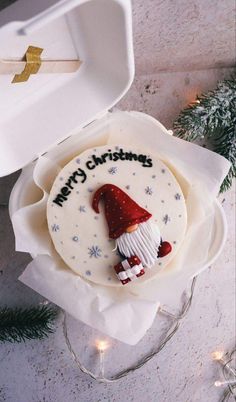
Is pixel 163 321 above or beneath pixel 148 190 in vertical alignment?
beneath

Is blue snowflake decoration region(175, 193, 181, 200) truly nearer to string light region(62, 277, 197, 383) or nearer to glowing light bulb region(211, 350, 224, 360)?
string light region(62, 277, 197, 383)

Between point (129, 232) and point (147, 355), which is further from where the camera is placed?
point (147, 355)

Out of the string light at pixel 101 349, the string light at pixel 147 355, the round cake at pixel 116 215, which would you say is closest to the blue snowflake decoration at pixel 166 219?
the round cake at pixel 116 215

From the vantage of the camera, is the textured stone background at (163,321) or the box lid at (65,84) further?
the textured stone background at (163,321)

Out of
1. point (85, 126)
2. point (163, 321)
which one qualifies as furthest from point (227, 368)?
point (85, 126)

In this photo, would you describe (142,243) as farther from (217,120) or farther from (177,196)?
(217,120)

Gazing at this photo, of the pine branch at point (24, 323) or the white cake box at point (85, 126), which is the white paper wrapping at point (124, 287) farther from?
the pine branch at point (24, 323)

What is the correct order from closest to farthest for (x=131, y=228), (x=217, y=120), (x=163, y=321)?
(x=131, y=228), (x=217, y=120), (x=163, y=321)

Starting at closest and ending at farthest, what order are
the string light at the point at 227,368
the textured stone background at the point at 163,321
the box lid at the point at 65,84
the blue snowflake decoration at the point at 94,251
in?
the box lid at the point at 65,84 < the blue snowflake decoration at the point at 94,251 < the textured stone background at the point at 163,321 < the string light at the point at 227,368

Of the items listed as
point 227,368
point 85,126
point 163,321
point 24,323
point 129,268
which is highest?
point 85,126
